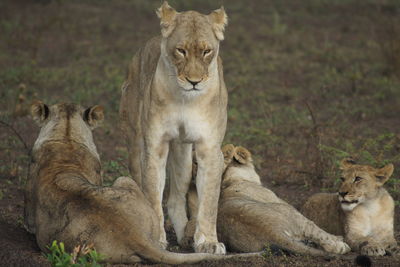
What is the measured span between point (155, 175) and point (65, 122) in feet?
2.53

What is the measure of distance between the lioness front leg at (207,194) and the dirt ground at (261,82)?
351 millimetres

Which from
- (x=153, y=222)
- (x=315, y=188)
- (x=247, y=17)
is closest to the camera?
(x=153, y=222)

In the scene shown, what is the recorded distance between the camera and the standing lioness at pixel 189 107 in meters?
5.14

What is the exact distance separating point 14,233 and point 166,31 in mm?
1711

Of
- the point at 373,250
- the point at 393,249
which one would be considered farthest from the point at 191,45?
the point at 393,249

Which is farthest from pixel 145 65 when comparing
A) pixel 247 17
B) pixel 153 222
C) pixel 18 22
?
pixel 247 17

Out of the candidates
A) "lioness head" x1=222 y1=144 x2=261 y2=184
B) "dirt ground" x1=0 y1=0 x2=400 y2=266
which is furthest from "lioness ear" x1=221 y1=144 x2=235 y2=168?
"dirt ground" x1=0 y1=0 x2=400 y2=266

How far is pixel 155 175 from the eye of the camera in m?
5.46

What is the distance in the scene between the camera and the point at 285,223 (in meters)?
5.25

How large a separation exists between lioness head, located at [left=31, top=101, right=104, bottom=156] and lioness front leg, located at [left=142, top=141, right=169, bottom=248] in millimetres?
482

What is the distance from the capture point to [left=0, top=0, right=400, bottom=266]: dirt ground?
729cm

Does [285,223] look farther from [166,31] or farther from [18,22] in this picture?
[18,22]

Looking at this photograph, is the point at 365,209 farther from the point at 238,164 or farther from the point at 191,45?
the point at 191,45

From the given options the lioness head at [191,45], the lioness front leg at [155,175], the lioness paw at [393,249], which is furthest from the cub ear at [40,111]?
the lioness paw at [393,249]
